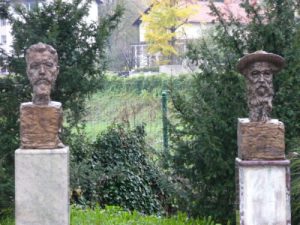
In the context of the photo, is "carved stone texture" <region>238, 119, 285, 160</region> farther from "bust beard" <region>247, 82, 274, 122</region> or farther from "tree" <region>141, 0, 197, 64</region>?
"tree" <region>141, 0, 197, 64</region>

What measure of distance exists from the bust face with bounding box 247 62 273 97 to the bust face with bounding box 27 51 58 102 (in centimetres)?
187

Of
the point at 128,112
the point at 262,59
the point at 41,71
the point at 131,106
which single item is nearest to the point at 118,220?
the point at 41,71

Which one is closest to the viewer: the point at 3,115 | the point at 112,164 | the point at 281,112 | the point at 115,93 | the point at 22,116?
the point at 22,116

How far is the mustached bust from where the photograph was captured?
548cm

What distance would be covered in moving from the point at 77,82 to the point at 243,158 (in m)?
2.55

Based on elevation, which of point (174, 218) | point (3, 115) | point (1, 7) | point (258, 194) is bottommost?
point (174, 218)

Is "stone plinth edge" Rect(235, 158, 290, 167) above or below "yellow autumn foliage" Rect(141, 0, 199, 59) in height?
below

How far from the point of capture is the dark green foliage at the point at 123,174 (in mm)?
9031

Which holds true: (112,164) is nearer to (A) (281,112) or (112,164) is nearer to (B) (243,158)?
(A) (281,112)

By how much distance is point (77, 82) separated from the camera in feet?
24.2

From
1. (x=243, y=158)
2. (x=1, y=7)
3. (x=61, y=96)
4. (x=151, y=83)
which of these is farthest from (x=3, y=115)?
(x=151, y=83)

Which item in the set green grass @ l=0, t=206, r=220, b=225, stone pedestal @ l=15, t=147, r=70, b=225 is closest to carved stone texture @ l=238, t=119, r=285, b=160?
green grass @ l=0, t=206, r=220, b=225

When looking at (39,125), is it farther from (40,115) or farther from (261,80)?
(261,80)

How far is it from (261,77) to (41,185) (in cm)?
227
